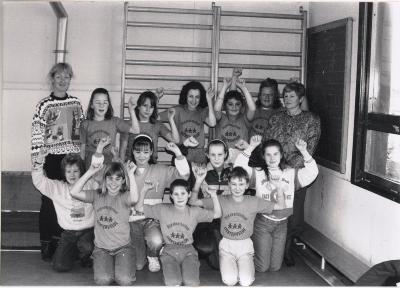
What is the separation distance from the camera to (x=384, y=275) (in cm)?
209

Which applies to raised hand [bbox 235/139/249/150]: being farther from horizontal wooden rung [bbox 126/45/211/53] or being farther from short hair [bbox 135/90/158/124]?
horizontal wooden rung [bbox 126/45/211/53]

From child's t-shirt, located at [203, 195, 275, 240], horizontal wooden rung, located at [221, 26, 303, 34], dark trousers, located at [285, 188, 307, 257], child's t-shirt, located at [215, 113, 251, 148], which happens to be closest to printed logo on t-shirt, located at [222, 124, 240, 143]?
child's t-shirt, located at [215, 113, 251, 148]

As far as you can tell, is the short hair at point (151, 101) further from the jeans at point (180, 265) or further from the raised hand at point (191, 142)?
the jeans at point (180, 265)

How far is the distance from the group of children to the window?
317mm

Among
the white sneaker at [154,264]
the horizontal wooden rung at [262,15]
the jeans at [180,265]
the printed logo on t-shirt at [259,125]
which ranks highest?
the horizontal wooden rung at [262,15]

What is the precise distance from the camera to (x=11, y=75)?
4.14 m

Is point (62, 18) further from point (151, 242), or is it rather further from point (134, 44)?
point (151, 242)

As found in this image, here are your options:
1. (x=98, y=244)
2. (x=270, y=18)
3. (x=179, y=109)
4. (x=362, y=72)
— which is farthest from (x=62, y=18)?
(x=362, y=72)

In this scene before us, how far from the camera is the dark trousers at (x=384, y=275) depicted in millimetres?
2062

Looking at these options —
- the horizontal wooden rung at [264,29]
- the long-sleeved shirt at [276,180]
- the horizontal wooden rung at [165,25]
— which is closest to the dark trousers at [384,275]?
the long-sleeved shirt at [276,180]

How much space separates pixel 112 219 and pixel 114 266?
0.25 meters

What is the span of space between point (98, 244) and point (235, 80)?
143 centimetres

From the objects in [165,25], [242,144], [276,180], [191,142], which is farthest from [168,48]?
[276,180]

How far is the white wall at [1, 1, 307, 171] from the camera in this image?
4129 millimetres
